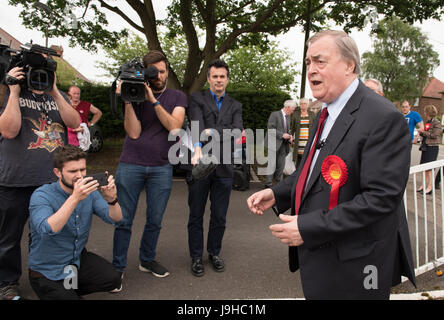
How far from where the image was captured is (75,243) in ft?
8.33

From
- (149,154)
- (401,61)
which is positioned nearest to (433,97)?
(401,61)

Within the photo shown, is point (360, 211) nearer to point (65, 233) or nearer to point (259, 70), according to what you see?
point (65, 233)

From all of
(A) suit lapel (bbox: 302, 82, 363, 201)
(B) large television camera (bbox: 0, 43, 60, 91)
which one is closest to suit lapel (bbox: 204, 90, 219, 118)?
(B) large television camera (bbox: 0, 43, 60, 91)

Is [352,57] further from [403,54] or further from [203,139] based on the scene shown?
[403,54]

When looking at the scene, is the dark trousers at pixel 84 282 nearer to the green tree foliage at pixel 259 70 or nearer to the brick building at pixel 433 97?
the green tree foliage at pixel 259 70

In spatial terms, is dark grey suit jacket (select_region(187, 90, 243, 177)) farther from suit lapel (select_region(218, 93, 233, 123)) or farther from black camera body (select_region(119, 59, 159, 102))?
black camera body (select_region(119, 59, 159, 102))

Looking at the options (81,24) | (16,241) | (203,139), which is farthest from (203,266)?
(81,24)

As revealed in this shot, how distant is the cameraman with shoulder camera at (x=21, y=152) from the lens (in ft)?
8.48

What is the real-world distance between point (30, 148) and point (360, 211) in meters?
2.57

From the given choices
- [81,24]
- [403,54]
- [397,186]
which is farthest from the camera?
[403,54]

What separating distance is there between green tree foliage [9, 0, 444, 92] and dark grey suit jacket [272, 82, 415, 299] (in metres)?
9.25

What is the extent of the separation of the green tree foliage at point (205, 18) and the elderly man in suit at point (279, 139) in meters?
3.48

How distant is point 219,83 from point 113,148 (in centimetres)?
1109

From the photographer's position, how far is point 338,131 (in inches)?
58.0
